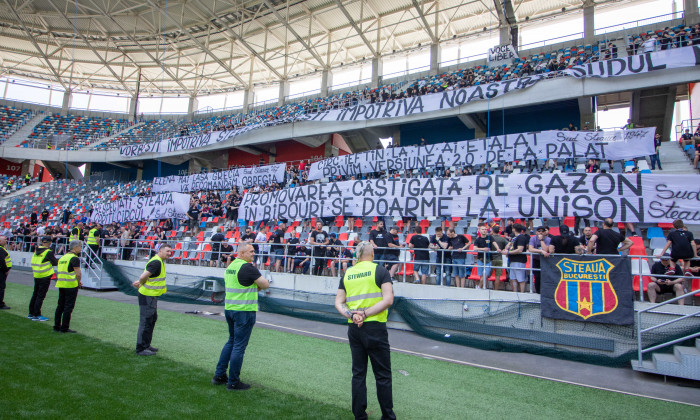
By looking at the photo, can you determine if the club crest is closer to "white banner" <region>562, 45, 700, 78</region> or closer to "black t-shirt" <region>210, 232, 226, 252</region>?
"black t-shirt" <region>210, 232, 226, 252</region>

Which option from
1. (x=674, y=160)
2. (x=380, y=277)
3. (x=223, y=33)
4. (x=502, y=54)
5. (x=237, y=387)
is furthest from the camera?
(x=223, y=33)

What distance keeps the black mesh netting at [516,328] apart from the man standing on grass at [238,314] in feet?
Result: 16.7

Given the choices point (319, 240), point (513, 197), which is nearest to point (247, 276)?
point (319, 240)

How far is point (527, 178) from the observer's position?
1234 centimetres

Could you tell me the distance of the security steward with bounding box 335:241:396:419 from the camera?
3.96 m

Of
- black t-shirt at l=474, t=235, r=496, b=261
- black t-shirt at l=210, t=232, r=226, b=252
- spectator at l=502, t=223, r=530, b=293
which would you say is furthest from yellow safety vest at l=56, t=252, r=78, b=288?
spectator at l=502, t=223, r=530, b=293

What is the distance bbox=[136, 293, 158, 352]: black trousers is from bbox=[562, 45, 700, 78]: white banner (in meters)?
16.6

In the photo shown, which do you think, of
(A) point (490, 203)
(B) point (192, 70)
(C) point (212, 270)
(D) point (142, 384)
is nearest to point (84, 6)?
(B) point (192, 70)

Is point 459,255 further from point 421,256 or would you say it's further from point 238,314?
point 238,314

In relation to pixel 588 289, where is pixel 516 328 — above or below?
below

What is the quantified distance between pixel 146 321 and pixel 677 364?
7.71 meters

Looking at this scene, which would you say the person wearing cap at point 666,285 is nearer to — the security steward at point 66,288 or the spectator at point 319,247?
the spectator at point 319,247

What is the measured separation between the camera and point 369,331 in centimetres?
401

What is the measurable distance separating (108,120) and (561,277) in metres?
42.6
